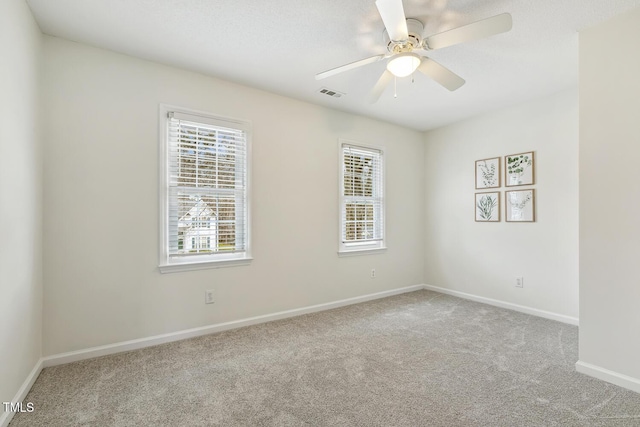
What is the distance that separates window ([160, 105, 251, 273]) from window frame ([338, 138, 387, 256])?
1286 mm

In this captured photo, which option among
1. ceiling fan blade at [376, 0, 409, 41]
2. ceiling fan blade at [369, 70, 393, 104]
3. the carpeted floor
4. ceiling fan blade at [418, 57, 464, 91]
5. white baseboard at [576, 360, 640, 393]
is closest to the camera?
ceiling fan blade at [376, 0, 409, 41]

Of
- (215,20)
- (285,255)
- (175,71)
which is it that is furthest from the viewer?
(285,255)

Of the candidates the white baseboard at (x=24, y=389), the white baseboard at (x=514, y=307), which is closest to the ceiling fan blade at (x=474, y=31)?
the white baseboard at (x=514, y=307)

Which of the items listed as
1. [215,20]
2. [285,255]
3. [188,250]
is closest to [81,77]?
[215,20]

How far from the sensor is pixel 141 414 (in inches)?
71.5

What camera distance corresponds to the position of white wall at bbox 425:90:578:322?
11.1 ft

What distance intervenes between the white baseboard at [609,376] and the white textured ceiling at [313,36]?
2480mm

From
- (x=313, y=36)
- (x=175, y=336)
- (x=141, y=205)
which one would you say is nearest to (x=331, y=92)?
(x=313, y=36)

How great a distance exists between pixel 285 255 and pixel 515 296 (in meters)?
2.91

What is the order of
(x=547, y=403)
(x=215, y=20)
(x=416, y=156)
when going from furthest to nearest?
(x=416, y=156)
(x=215, y=20)
(x=547, y=403)

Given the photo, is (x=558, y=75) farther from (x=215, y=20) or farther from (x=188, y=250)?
(x=188, y=250)

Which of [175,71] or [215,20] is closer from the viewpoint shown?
[215,20]

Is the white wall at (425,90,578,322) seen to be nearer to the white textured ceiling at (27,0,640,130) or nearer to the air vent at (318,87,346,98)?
the white textured ceiling at (27,0,640,130)

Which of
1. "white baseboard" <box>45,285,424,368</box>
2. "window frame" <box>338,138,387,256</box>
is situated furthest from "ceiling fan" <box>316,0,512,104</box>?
"white baseboard" <box>45,285,424,368</box>
